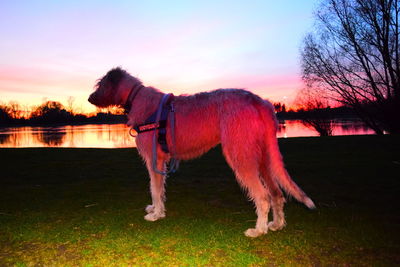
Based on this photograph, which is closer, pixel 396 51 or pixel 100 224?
pixel 100 224

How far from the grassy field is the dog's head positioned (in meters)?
1.98

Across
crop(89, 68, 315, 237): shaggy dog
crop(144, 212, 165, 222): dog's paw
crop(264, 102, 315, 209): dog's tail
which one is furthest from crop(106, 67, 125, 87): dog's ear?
crop(264, 102, 315, 209): dog's tail

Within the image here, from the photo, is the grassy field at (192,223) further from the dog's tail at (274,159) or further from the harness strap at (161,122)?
the harness strap at (161,122)

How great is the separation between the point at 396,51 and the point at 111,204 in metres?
20.6

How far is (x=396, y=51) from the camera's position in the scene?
18438 mm

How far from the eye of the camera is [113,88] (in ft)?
16.0

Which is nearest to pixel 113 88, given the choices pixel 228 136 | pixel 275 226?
pixel 228 136

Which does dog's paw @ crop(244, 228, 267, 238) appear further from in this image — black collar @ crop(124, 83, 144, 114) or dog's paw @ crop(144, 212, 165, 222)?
black collar @ crop(124, 83, 144, 114)

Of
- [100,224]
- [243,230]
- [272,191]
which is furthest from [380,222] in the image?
[100,224]

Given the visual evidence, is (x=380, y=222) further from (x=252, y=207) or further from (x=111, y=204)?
(x=111, y=204)

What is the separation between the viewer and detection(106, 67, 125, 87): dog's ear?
15.9ft

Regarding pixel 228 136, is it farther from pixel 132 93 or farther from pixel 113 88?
pixel 113 88

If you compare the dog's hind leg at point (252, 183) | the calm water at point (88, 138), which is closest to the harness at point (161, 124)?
the dog's hind leg at point (252, 183)

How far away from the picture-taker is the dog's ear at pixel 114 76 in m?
4.84
